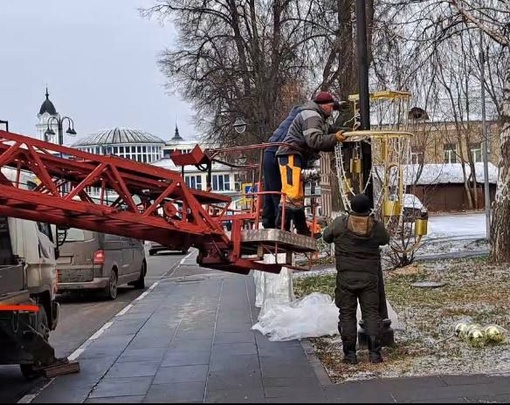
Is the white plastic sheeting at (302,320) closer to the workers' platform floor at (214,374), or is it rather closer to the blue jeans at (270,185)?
the workers' platform floor at (214,374)

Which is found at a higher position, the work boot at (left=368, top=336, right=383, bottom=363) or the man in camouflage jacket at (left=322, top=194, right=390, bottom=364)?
the man in camouflage jacket at (left=322, top=194, right=390, bottom=364)

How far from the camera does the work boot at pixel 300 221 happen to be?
7.71 metres

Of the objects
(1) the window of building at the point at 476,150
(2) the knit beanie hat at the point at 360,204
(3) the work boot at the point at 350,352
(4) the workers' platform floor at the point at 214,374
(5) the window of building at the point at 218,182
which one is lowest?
(4) the workers' platform floor at the point at 214,374

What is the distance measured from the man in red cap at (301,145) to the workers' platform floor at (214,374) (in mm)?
1662

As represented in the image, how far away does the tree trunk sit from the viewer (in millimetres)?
15672

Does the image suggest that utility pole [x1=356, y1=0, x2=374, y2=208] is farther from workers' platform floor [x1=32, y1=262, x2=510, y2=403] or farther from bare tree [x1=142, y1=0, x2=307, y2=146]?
bare tree [x1=142, y1=0, x2=307, y2=146]

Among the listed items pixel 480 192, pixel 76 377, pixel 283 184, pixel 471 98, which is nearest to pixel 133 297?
pixel 76 377

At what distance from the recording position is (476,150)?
59.7m

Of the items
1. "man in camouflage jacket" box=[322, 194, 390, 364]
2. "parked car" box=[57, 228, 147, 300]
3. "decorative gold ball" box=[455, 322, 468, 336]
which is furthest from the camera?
"parked car" box=[57, 228, 147, 300]

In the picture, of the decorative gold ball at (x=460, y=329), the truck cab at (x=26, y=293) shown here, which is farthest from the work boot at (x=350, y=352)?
the truck cab at (x=26, y=293)

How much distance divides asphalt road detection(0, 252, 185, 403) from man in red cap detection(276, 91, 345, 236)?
335 centimetres

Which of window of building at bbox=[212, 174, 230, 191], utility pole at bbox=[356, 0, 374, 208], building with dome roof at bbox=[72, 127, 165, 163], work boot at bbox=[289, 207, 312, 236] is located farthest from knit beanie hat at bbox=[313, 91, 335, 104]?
building with dome roof at bbox=[72, 127, 165, 163]

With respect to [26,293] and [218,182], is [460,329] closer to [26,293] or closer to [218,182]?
[26,293]

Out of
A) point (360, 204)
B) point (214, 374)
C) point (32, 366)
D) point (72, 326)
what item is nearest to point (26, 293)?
point (32, 366)
